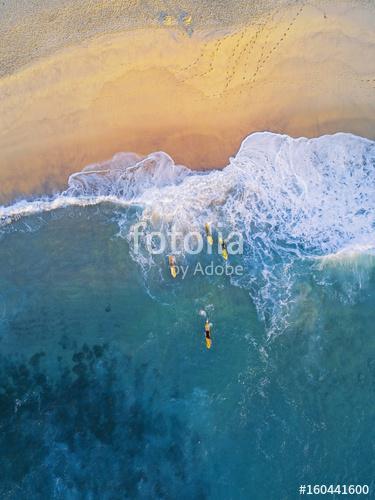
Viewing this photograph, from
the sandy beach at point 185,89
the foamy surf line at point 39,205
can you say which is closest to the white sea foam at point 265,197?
the foamy surf line at point 39,205

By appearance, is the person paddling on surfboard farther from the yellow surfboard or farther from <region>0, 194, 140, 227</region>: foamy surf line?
<region>0, 194, 140, 227</region>: foamy surf line

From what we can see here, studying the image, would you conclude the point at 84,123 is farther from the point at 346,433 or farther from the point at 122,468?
the point at 346,433

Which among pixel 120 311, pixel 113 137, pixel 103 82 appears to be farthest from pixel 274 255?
pixel 103 82

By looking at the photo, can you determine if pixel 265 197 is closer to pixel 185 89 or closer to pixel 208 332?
pixel 185 89

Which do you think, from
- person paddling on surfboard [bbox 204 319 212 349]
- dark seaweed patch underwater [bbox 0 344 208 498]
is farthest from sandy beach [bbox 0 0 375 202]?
dark seaweed patch underwater [bbox 0 344 208 498]

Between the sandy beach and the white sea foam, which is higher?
the sandy beach

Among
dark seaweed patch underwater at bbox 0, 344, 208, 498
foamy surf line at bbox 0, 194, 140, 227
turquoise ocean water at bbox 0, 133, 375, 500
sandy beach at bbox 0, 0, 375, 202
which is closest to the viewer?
dark seaweed patch underwater at bbox 0, 344, 208, 498

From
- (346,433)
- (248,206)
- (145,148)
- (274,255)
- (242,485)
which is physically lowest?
(242,485)
